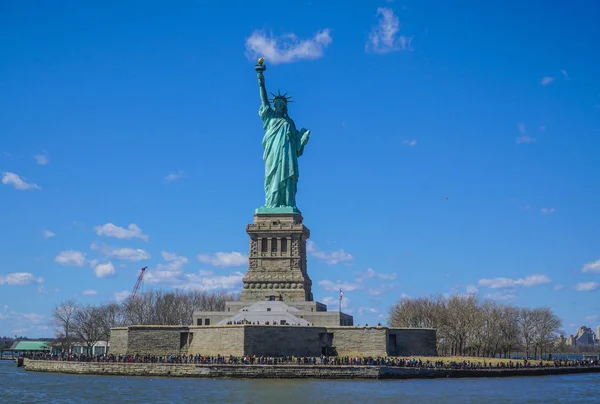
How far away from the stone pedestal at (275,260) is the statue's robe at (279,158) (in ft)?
8.02

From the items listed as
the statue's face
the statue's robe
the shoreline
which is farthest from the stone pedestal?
the shoreline

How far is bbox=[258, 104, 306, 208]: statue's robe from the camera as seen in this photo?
72250 millimetres

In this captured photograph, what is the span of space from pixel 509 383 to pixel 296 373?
46.6 ft

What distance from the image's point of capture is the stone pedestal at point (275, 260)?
223 feet

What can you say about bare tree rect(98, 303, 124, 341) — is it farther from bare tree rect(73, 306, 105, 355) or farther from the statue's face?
the statue's face

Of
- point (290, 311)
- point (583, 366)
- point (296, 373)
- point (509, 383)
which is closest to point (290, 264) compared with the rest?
point (290, 311)

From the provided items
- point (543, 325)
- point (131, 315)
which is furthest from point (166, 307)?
point (543, 325)

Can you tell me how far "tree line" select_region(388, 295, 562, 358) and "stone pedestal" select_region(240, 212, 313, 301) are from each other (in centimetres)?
1987

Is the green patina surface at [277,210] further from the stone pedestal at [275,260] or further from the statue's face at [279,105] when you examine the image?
the statue's face at [279,105]

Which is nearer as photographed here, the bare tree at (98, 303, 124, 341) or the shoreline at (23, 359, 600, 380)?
the shoreline at (23, 359, 600, 380)

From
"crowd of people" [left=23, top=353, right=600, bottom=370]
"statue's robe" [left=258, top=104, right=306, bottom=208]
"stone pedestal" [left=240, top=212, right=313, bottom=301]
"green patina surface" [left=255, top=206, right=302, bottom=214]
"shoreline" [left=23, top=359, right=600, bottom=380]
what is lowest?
"shoreline" [left=23, top=359, right=600, bottom=380]

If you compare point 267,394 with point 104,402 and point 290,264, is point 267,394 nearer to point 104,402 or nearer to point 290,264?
point 104,402

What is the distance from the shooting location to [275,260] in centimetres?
6912

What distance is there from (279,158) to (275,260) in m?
9.92
